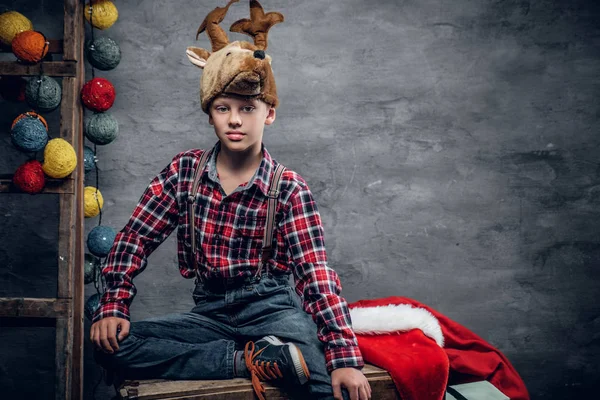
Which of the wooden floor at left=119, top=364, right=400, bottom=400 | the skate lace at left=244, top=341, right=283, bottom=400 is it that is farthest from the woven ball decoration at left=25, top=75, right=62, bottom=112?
the skate lace at left=244, top=341, right=283, bottom=400

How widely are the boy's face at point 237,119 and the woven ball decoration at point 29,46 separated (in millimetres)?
692

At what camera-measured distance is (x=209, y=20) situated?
6.04 ft

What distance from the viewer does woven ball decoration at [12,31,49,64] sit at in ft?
6.51

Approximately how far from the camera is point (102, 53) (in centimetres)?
212

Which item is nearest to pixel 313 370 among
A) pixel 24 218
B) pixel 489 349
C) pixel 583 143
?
pixel 489 349

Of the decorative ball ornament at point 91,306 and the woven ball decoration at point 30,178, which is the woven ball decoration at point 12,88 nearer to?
the woven ball decoration at point 30,178

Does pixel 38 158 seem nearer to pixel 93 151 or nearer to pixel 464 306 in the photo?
pixel 93 151

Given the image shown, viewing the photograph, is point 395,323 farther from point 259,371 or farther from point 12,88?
point 12,88

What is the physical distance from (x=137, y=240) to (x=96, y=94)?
0.60m

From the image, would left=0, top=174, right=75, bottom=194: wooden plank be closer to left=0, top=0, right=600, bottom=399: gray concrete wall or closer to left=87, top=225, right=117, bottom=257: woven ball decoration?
left=87, top=225, right=117, bottom=257: woven ball decoration

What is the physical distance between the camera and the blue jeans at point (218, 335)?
5.55ft

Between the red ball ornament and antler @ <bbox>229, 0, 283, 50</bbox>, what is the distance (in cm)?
58

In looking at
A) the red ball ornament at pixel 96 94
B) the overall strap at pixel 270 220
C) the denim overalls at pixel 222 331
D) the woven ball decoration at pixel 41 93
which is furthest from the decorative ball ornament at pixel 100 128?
the overall strap at pixel 270 220

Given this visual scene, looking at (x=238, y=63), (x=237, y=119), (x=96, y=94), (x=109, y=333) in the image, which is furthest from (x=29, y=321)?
Answer: (x=238, y=63)
